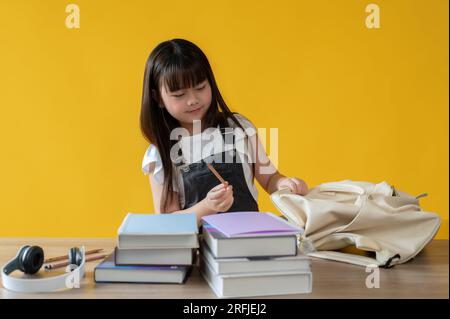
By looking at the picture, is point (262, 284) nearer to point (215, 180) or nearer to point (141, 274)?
point (141, 274)

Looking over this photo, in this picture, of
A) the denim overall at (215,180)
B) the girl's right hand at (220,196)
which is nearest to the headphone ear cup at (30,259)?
the girl's right hand at (220,196)

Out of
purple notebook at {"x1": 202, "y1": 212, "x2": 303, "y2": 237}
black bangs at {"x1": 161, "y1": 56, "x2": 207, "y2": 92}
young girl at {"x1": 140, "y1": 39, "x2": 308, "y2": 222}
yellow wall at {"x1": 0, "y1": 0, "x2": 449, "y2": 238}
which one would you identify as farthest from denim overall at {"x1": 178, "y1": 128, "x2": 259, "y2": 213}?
yellow wall at {"x1": 0, "y1": 0, "x2": 449, "y2": 238}

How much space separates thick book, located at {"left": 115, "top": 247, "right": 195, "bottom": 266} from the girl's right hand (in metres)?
0.34

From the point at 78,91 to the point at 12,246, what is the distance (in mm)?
1877

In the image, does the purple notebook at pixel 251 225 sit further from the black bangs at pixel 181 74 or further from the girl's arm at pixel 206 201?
the black bangs at pixel 181 74

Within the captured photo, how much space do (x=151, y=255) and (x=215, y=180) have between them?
28.8 inches

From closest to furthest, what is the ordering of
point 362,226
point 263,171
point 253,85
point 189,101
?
point 362,226 → point 189,101 → point 263,171 → point 253,85

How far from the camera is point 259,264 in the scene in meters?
0.79

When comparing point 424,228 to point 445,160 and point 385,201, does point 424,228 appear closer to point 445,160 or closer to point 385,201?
point 385,201

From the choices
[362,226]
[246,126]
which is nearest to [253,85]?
[246,126]

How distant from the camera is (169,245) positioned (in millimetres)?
829

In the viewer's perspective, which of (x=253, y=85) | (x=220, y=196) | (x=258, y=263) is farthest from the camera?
(x=253, y=85)

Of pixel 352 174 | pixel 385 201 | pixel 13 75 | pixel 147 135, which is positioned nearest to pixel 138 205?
pixel 13 75

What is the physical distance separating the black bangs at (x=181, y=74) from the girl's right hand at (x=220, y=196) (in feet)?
1.17
